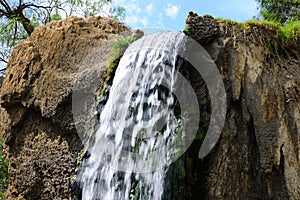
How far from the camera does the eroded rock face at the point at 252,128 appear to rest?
3.75 meters

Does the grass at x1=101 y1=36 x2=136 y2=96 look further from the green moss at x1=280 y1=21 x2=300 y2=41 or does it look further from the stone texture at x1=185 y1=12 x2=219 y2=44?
the green moss at x1=280 y1=21 x2=300 y2=41

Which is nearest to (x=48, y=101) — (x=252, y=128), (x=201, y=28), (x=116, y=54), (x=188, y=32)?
(x=116, y=54)

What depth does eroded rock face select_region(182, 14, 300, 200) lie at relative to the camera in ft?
12.3

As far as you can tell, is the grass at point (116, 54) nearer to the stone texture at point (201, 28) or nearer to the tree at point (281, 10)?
the stone texture at point (201, 28)

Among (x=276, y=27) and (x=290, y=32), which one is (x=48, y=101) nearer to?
(x=276, y=27)

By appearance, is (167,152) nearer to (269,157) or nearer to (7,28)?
(269,157)

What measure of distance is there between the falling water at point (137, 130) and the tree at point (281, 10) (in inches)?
231

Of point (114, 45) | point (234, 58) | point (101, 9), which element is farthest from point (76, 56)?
point (101, 9)

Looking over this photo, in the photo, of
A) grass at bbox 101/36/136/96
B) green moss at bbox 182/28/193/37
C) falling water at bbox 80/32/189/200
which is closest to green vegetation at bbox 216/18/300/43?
green moss at bbox 182/28/193/37

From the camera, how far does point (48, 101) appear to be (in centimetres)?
495

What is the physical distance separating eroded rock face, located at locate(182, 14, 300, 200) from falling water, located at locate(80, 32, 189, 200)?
0.37m

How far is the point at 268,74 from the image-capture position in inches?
165

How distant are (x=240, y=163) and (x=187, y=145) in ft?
1.63

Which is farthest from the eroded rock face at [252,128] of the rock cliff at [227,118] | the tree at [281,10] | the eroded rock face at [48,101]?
the tree at [281,10]
